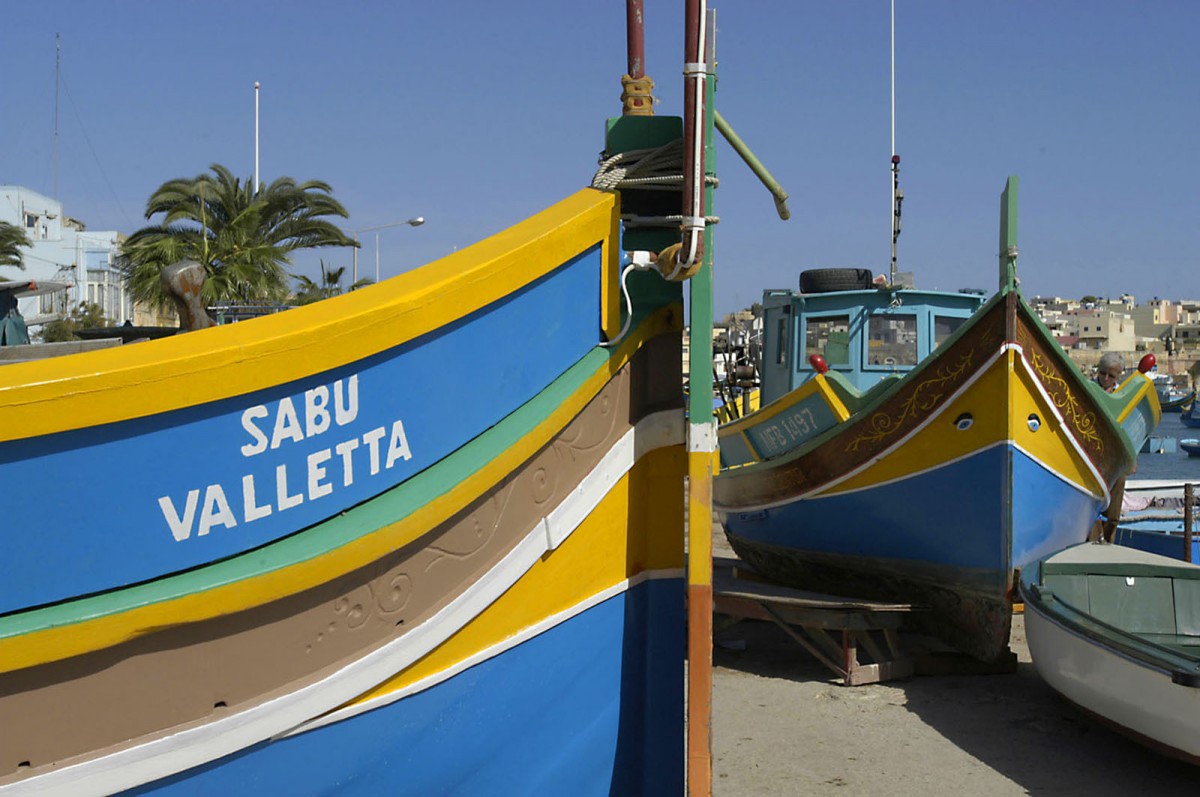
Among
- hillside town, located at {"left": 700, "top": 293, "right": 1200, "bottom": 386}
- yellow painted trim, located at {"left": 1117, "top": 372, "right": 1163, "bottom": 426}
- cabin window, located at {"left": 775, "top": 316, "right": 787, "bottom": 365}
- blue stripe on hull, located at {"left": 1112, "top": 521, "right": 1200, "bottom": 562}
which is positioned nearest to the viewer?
yellow painted trim, located at {"left": 1117, "top": 372, "right": 1163, "bottom": 426}

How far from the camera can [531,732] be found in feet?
10.2

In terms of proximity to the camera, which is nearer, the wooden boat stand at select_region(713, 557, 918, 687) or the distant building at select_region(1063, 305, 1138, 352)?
the wooden boat stand at select_region(713, 557, 918, 687)

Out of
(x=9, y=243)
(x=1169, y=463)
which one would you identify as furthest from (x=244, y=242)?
(x=1169, y=463)

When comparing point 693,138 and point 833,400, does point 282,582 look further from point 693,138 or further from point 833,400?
point 833,400

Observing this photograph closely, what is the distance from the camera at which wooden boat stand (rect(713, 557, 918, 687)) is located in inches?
305

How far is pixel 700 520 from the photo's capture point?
333cm

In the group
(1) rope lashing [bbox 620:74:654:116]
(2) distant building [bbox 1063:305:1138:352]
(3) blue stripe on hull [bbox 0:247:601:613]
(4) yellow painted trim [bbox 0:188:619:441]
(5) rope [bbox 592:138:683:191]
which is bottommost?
(3) blue stripe on hull [bbox 0:247:601:613]

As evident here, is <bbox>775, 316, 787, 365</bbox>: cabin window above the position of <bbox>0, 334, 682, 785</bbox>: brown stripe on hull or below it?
above

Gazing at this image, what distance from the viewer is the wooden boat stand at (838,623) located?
25.5 ft

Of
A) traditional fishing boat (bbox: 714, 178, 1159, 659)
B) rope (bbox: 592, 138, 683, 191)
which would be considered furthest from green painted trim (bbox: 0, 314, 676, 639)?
traditional fishing boat (bbox: 714, 178, 1159, 659)

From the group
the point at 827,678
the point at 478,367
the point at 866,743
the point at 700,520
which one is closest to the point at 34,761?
the point at 478,367

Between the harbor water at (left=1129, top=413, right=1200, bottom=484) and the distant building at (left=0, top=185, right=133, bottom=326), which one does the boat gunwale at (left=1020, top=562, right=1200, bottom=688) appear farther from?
the harbor water at (left=1129, top=413, right=1200, bottom=484)

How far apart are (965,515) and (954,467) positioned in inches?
13.1

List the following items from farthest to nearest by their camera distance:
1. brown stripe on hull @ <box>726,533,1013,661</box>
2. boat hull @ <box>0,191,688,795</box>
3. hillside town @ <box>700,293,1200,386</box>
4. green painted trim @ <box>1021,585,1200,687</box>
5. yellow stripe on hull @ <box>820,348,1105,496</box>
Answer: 1. hillside town @ <box>700,293,1200,386</box>
2. brown stripe on hull @ <box>726,533,1013,661</box>
3. yellow stripe on hull @ <box>820,348,1105,496</box>
4. green painted trim @ <box>1021,585,1200,687</box>
5. boat hull @ <box>0,191,688,795</box>
